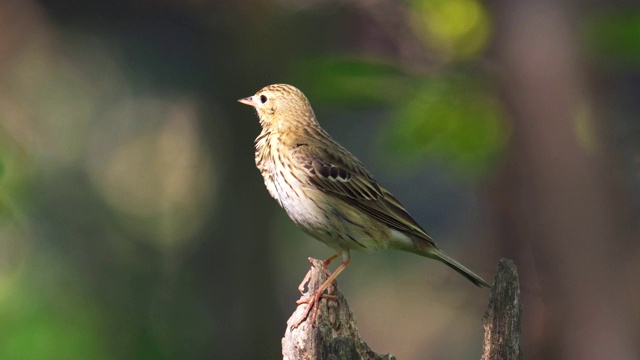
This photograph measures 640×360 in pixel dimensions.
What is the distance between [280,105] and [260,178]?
7352 mm

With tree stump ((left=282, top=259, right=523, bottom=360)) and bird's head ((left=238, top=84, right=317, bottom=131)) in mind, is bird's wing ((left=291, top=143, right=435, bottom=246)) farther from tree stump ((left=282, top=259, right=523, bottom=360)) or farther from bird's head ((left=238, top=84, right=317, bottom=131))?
tree stump ((left=282, top=259, right=523, bottom=360))

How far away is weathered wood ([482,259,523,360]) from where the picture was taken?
13.5 ft

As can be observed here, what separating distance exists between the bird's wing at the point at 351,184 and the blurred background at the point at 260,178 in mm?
612

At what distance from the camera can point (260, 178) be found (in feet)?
42.3

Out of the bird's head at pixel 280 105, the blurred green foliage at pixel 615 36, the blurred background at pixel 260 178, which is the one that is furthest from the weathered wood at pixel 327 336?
the blurred green foliage at pixel 615 36

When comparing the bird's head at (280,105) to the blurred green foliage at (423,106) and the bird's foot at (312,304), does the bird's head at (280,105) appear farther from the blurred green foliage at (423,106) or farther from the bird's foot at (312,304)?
the bird's foot at (312,304)

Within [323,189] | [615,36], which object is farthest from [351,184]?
[615,36]

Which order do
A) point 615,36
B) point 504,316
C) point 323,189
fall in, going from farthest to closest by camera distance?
1. point 615,36
2. point 323,189
3. point 504,316

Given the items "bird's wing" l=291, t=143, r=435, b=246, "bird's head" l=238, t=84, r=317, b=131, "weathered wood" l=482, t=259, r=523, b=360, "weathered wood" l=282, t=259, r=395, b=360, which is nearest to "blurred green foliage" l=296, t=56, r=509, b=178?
"bird's wing" l=291, t=143, r=435, b=246

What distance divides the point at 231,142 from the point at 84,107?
3.99 metres

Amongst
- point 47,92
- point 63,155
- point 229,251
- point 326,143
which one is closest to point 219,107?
point 229,251

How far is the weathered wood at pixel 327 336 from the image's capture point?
169 inches

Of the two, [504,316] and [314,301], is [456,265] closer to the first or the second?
[314,301]

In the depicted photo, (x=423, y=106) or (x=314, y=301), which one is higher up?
(x=423, y=106)
